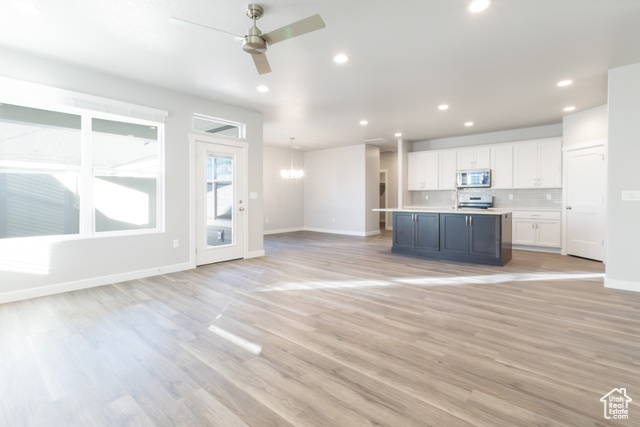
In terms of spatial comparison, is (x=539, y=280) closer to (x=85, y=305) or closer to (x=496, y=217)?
(x=496, y=217)

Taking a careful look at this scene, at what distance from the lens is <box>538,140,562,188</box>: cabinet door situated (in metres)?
6.36

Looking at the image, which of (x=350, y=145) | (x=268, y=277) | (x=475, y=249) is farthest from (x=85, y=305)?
(x=350, y=145)

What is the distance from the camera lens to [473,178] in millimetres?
7457

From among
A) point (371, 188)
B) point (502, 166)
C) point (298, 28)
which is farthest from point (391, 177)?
point (298, 28)

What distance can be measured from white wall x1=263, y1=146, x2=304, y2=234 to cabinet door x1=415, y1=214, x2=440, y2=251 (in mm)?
4928

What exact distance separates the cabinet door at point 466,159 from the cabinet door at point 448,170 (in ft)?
0.41

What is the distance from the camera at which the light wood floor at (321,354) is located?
1.62 metres

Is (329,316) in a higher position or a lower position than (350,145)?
lower

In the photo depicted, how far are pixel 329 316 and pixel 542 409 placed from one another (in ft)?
5.66

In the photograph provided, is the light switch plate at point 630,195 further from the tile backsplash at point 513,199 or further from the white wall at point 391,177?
the white wall at point 391,177

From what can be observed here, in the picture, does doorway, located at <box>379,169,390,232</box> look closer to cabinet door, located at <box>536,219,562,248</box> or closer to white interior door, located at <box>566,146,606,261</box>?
cabinet door, located at <box>536,219,562,248</box>

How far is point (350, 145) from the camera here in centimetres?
926

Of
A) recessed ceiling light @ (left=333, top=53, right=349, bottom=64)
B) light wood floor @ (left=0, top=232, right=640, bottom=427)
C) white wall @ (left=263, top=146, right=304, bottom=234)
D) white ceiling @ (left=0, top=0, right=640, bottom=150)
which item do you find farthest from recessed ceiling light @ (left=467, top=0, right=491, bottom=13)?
white wall @ (left=263, top=146, right=304, bottom=234)

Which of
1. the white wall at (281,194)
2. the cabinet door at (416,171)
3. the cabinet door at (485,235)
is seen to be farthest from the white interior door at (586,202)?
the white wall at (281,194)
